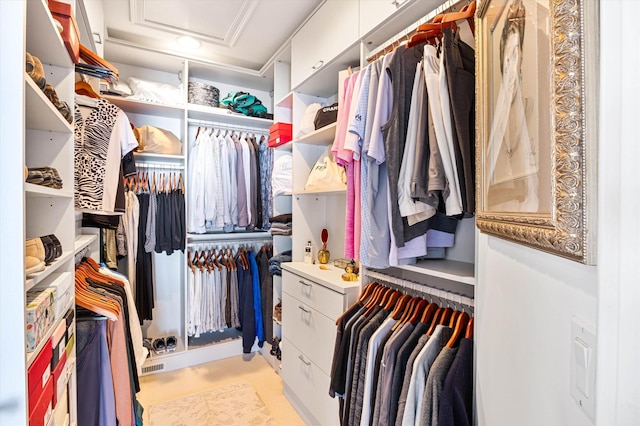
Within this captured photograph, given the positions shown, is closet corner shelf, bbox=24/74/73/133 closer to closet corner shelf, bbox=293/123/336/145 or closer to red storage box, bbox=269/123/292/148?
closet corner shelf, bbox=293/123/336/145

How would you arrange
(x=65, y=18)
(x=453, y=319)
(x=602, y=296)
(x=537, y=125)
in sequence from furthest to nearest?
(x=453, y=319) → (x=65, y=18) → (x=537, y=125) → (x=602, y=296)

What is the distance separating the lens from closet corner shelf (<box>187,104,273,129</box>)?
264cm

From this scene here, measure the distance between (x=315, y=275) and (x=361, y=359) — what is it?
0.63m

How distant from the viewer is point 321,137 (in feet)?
6.93

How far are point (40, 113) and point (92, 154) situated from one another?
534 millimetres

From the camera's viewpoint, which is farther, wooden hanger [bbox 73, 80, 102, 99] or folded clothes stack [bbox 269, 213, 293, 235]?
folded clothes stack [bbox 269, 213, 293, 235]

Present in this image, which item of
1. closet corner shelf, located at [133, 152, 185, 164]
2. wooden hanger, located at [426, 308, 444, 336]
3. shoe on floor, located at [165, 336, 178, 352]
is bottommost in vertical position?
shoe on floor, located at [165, 336, 178, 352]

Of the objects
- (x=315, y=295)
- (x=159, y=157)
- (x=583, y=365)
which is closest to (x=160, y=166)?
(x=159, y=157)

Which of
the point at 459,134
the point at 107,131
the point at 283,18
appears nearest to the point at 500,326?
the point at 459,134

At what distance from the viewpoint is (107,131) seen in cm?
154

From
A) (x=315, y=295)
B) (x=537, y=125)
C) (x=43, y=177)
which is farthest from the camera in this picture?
(x=315, y=295)

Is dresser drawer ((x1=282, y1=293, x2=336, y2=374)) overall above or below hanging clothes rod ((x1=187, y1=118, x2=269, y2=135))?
below

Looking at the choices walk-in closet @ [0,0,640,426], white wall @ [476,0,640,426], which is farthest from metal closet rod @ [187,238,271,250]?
white wall @ [476,0,640,426]

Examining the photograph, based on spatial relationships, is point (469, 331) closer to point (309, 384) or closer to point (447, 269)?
point (447, 269)
